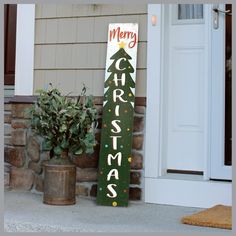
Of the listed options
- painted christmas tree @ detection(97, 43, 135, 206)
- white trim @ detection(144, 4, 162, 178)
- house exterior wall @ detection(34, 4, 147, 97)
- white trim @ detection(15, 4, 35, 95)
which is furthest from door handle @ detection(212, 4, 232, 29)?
white trim @ detection(15, 4, 35, 95)

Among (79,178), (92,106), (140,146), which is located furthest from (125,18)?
(79,178)

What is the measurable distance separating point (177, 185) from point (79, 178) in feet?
2.62

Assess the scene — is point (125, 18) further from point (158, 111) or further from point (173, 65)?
point (158, 111)

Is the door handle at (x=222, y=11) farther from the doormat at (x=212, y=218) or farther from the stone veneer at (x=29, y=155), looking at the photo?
the doormat at (x=212, y=218)

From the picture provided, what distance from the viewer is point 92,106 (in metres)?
3.26

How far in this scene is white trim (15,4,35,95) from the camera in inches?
147

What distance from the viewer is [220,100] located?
3.30m

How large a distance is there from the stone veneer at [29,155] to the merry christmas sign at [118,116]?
107 millimetres

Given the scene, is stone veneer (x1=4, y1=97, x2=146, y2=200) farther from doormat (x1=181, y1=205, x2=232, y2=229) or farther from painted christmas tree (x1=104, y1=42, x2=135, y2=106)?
doormat (x1=181, y1=205, x2=232, y2=229)

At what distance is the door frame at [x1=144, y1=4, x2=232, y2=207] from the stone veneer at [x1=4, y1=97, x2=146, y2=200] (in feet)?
0.28

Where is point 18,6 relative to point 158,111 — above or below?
above

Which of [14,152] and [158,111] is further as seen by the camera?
[14,152]

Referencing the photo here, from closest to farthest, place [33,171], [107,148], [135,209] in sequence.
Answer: [135,209], [107,148], [33,171]

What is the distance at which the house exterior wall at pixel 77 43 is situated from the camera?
11.3 ft
